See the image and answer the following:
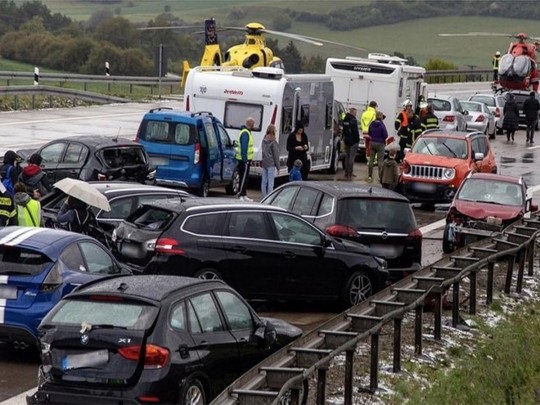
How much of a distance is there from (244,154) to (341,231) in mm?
9229

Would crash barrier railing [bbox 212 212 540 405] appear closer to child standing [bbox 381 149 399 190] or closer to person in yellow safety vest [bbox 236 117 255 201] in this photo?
child standing [bbox 381 149 399 190]

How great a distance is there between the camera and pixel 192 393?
11.9 metres

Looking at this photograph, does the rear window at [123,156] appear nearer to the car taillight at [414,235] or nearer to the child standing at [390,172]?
the child standing at [390,172]

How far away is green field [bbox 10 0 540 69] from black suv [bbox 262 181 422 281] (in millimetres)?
82356

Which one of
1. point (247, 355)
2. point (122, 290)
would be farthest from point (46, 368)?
point (247, 355)

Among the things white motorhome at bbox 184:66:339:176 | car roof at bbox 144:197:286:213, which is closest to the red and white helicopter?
white motorhome at bbox 184:66:339:176

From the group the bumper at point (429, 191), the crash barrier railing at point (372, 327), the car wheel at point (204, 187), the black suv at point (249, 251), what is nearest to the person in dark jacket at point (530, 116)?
the bumper at point (429, 191)

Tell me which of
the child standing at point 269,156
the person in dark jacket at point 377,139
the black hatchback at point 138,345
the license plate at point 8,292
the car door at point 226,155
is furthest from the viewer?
the person in dark jacket at point 377,139

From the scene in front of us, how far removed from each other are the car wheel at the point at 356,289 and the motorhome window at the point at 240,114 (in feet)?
41.6

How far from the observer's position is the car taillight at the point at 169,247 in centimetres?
1712

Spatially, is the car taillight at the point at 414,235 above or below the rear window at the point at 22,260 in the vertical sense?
below

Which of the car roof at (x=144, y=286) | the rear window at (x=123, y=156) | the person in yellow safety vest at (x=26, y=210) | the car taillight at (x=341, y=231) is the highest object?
the car roof at (x=144, y=286)

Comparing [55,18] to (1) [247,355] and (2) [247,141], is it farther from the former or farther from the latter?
(1) [247,355]

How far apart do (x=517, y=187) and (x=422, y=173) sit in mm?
4393
